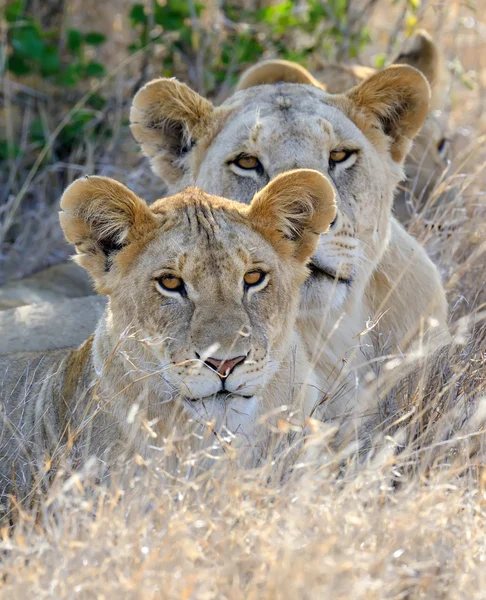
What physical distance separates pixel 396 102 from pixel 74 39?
10.6 ft

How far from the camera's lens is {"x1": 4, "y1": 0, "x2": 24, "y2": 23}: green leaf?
6.46 metres

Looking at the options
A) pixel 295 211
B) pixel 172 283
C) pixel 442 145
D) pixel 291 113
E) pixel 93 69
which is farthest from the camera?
pixel 93 69

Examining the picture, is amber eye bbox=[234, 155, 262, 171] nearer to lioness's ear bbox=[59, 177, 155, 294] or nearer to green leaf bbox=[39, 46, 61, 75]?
lioness's ear bbox=[59, 177, 155, 294]

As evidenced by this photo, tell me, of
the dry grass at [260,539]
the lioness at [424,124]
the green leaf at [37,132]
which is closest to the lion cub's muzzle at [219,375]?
the dry grass at [260,539]

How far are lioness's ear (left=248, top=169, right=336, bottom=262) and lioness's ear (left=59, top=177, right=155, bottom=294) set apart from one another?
1.12ft

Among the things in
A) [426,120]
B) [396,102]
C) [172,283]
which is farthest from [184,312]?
[426,120]

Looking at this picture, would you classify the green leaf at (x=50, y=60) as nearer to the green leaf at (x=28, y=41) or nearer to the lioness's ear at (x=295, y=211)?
the green leaf at (x=28, y=41)

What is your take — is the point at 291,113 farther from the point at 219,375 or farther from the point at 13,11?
the point at 13,11

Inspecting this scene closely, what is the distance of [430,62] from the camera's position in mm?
5480

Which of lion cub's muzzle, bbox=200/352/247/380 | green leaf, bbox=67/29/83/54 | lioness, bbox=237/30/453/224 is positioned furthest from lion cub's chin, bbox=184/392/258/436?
green leaf, bbox=67/29/83/54

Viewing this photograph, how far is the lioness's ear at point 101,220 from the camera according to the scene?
298 centimetres

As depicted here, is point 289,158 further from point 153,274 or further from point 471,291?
point 471,291

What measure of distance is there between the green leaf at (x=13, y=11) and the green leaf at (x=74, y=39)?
33 cm

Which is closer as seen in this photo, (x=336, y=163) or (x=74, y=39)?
(x=336, y=163)
